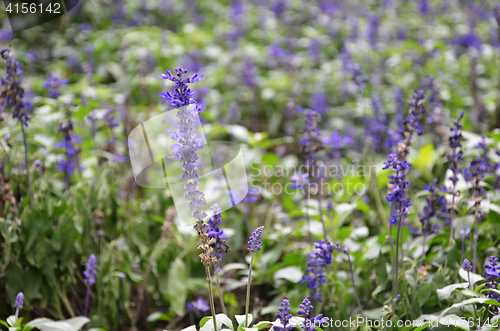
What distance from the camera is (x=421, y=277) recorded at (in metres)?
2.79

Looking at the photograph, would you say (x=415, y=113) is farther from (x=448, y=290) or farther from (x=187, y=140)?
(x=187, y=140)

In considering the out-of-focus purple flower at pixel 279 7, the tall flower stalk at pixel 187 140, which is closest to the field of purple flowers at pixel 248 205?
the tall flower stalk at pixel 187 140

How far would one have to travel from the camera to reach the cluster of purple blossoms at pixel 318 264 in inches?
103

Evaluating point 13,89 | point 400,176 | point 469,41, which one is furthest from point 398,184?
point 469,41

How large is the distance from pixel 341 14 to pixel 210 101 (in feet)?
18.3

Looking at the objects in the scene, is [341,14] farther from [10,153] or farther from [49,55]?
[10,153]

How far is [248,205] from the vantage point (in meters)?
4.34

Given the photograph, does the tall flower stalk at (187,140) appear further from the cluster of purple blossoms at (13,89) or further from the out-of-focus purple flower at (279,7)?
the out-of-focus purple flower at (279,7)

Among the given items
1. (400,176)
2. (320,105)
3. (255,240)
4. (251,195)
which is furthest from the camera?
(320,105)

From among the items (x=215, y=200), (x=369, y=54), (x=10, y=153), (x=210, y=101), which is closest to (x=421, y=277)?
(x=215, y=200)

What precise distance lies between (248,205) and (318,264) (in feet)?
5.24

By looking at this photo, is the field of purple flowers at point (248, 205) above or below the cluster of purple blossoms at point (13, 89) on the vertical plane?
below

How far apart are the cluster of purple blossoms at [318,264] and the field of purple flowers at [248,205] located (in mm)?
17

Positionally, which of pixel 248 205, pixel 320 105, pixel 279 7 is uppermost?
pixel 279 7
